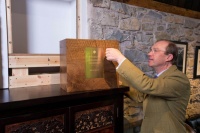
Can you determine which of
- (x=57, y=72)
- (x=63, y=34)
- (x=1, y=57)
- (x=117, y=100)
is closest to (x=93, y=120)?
(x=117, y=100)

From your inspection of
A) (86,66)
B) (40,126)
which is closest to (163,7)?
(86,66)

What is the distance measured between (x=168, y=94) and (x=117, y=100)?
0.37 metres

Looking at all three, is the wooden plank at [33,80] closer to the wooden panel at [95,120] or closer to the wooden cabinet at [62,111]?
the wooden cabinet at [62,111]

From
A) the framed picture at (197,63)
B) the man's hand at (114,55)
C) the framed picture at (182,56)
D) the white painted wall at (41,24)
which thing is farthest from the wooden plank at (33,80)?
the framed picture at (197,63)

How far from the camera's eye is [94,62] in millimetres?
1264

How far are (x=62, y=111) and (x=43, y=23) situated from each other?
979 mm

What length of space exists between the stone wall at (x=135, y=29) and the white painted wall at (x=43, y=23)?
185 millimetres

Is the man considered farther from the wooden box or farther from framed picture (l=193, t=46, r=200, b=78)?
framed picture (l=193, t=46, r=200, b=78)

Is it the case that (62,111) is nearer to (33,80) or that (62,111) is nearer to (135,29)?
(33,80)

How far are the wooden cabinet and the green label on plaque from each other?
0.13 m

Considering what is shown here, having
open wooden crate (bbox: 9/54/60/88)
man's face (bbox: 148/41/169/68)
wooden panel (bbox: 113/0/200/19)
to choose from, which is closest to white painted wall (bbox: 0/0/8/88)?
open wooden crate (bbox: 9/54/60/88)

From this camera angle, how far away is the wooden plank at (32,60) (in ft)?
4.56

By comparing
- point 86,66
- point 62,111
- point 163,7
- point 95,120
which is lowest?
point 95,120

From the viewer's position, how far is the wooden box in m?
1.17
